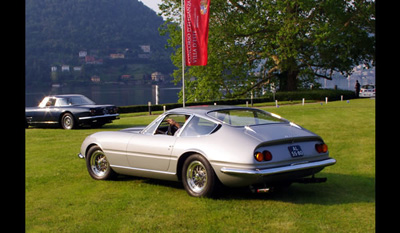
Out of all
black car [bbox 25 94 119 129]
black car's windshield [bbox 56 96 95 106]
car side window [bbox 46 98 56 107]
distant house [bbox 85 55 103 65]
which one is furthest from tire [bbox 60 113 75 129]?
distant house [bbox 85 55 103 65]

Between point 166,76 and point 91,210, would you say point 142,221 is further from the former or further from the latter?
point 166,76

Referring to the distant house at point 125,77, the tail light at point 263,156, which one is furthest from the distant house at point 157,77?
the tail light at point 263,156

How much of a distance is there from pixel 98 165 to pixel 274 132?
370 centimetres

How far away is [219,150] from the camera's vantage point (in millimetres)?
7137

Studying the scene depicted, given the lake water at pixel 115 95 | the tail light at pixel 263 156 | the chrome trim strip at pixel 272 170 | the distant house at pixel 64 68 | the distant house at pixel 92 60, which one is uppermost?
the distant house at pixel 92 60

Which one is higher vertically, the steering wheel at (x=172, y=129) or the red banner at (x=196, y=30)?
the red banner at (x=196, y=30)

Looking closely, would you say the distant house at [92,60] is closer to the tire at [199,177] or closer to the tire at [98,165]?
the tire at [98,165]

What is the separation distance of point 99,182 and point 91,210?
2048 mm

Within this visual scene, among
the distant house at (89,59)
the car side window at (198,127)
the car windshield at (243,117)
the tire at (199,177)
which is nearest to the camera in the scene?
the tire at (199,177)

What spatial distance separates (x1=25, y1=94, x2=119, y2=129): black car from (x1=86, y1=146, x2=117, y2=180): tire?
1118 cm

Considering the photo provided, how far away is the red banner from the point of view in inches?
817

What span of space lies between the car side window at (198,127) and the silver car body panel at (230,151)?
0.16ft

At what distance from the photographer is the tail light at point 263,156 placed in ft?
22.4

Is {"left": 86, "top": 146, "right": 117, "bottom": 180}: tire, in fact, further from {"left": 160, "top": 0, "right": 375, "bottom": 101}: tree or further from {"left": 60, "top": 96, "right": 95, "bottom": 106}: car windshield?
{"left": 160, "top": 0, "right": 375, "bottom": 101}: tree
